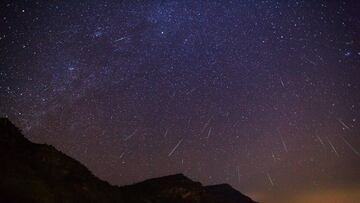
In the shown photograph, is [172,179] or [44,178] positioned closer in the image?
[44,178]

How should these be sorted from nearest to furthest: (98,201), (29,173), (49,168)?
(29,173), (49,168), (98,201)

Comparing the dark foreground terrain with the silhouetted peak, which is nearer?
the dark foreground terrain

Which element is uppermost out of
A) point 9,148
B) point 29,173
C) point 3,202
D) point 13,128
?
point 13,128

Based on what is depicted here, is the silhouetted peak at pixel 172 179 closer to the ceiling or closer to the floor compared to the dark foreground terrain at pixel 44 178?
closer to the ceiling

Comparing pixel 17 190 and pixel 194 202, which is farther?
pixel 194 202

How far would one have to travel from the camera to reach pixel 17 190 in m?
29.6

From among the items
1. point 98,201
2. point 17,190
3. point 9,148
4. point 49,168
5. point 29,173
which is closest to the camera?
point 17,190

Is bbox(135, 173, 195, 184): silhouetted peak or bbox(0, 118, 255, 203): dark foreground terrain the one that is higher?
bbox(135, 173, 195, 184): silhouetted peak

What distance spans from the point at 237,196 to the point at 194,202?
87.6ft

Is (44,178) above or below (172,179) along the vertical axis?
below

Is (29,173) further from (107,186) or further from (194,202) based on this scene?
(194,202)

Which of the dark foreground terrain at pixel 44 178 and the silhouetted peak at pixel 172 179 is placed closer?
the dark foreground terrain at pixel 44 178

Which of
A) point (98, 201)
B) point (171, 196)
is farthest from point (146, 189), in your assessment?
point (98, 201)

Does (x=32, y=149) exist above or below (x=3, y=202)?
above
